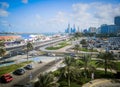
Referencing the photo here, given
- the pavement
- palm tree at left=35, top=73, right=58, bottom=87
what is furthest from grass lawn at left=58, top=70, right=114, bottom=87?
palm tree at left=35, top=73, right=58, bottom=87

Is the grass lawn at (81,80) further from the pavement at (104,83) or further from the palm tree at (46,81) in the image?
the palm tree at (46,81)

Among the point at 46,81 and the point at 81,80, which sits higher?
the point at 46,81

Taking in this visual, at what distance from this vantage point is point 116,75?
161 feet

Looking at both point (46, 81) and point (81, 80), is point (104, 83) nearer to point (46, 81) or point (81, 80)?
point (81, 80)

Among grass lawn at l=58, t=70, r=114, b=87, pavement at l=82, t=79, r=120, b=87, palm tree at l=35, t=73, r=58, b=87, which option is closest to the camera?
palm tree at l=35, t=73, r=58, b=87

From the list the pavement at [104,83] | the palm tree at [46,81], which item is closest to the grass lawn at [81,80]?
the pavement at [104,83]

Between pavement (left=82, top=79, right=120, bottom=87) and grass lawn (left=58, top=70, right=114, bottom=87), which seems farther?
pavement (left=82, top=79, right=120, bottom=87)

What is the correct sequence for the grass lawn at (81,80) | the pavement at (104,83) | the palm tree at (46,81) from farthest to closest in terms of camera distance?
the pavement at (104,83) → the grass lawn at (81,80) → the palm tree at (46,81)

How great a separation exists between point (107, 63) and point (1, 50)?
44.0 metres

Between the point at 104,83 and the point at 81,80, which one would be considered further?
the point at 81,80

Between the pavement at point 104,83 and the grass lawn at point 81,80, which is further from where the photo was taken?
the pavement at point 104,83

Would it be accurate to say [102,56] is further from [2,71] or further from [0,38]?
[0,38]

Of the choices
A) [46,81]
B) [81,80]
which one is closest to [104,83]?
[81,80]

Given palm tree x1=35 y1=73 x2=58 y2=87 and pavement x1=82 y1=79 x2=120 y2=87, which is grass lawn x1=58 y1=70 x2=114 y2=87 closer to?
pavement x1=82 y1=79 x2=120 y2=87
